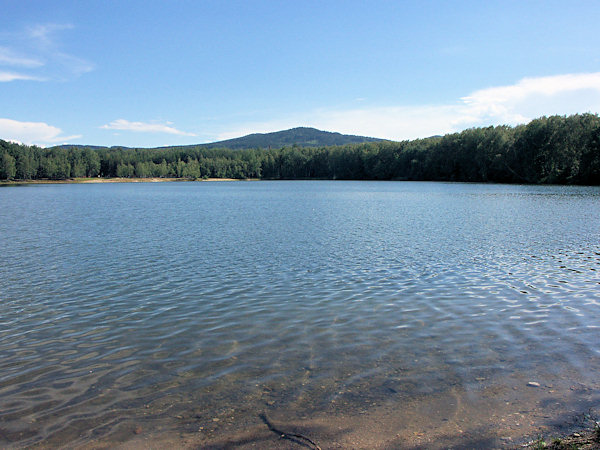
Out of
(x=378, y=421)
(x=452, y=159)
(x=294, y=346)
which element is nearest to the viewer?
(x=378, y=421)

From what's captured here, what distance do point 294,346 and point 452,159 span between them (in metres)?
131

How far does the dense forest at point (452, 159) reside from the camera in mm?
93438

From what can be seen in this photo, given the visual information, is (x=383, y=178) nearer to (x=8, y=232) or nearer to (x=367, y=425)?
(x=8, y=232)

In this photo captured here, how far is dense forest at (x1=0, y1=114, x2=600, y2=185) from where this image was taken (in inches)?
3679

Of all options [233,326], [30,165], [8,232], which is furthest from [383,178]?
[233,326]

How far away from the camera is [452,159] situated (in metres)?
129

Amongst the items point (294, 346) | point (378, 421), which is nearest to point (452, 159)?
point (294, 346)

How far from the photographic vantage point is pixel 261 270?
49.9 ft

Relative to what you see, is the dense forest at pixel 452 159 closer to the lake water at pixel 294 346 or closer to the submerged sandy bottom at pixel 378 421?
the lake water at pixel 294 346

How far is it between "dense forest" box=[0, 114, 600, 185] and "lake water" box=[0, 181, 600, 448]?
297ft

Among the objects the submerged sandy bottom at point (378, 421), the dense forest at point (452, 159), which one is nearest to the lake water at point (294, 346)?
the submerged sandy bottom at point (378, 421)

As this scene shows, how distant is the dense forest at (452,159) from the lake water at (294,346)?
90612mm

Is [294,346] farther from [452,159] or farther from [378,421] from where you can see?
[452,159]

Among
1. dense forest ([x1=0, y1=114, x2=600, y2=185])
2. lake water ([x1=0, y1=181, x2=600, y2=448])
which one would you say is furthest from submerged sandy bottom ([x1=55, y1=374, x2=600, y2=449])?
dense forest ([x1=0, y1=114, x2=600, y2=185])
